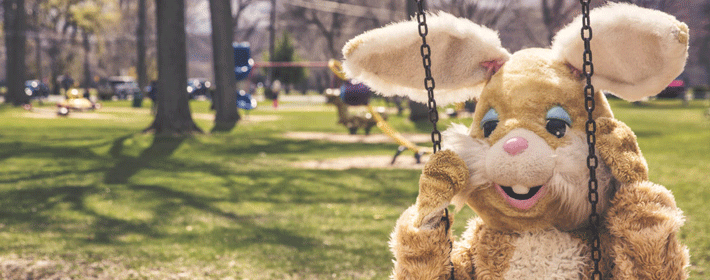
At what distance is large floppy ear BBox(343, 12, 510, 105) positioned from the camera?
262 centimetres

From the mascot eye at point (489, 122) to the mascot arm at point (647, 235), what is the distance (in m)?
0.51

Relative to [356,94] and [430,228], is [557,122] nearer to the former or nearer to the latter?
[430,228]

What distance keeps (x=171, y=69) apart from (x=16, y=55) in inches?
709

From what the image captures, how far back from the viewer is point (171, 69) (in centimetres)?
1427

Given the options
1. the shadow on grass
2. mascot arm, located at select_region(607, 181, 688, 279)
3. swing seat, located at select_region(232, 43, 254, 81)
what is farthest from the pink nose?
swing seat, located at select_region(232, 43, 254, 81)

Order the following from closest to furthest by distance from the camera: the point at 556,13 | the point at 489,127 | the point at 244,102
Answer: the point at 489,127 < the point at 244,102 < the point at 556,13

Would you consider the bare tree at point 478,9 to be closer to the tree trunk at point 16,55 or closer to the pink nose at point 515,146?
the tree trunk at point 16,55

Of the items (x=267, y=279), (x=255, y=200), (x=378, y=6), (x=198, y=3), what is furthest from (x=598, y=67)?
(x=198, y=3)

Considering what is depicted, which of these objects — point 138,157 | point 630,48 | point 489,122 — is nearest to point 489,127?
point 489,122

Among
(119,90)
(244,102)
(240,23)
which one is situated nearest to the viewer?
(244,102)

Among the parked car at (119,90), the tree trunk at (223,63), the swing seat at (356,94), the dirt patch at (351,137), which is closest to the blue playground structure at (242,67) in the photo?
the tree trunk at (223,63)

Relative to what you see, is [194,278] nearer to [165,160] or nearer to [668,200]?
[668,200]

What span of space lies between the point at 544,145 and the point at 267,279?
2.89 m

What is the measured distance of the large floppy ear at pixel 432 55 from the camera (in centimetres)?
262
